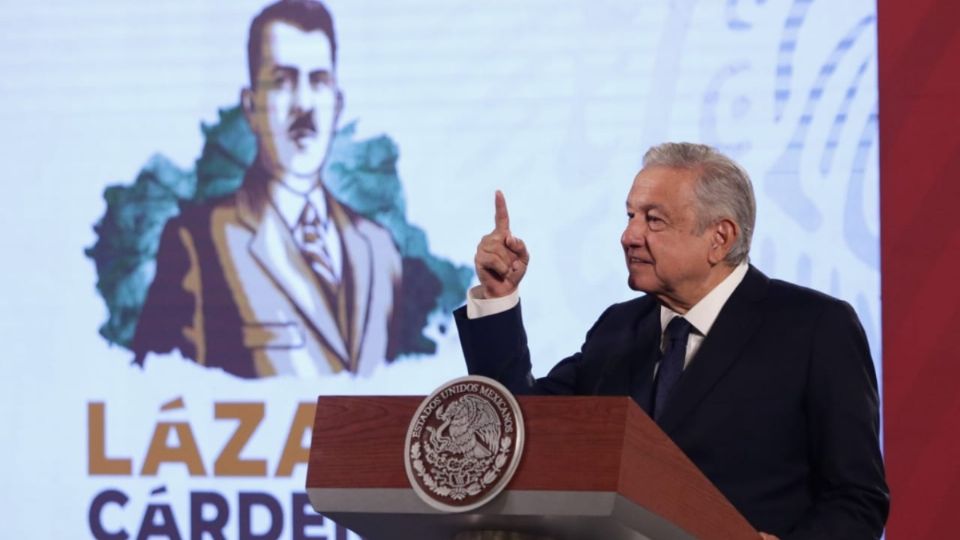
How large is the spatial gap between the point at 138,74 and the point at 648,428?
8.25 ft

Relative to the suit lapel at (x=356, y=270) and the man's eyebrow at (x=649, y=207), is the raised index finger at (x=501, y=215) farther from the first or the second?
the suit lapel at (x=356, y=270)

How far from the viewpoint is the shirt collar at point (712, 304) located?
2146mm

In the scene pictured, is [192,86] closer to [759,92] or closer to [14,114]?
[14,114]

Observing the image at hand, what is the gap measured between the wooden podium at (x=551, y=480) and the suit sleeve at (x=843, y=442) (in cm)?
35

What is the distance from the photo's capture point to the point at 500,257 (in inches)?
79.4

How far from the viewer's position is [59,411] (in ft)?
11.9

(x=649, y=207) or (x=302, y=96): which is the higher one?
(x=302, y=96)

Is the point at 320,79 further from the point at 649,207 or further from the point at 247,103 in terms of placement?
the point at 649,207

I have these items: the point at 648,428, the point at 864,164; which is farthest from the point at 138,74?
the point at 648,428

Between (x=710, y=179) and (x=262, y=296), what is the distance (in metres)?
1.69

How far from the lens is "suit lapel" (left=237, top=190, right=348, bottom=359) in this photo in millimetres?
3494

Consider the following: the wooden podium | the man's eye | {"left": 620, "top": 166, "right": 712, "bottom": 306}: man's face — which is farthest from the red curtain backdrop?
the wooden podium

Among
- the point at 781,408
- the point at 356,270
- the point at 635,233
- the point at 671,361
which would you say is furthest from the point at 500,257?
the point at 356,270

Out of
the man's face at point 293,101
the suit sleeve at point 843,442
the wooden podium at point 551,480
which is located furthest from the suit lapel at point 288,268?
the wooden podium at point 551,480
